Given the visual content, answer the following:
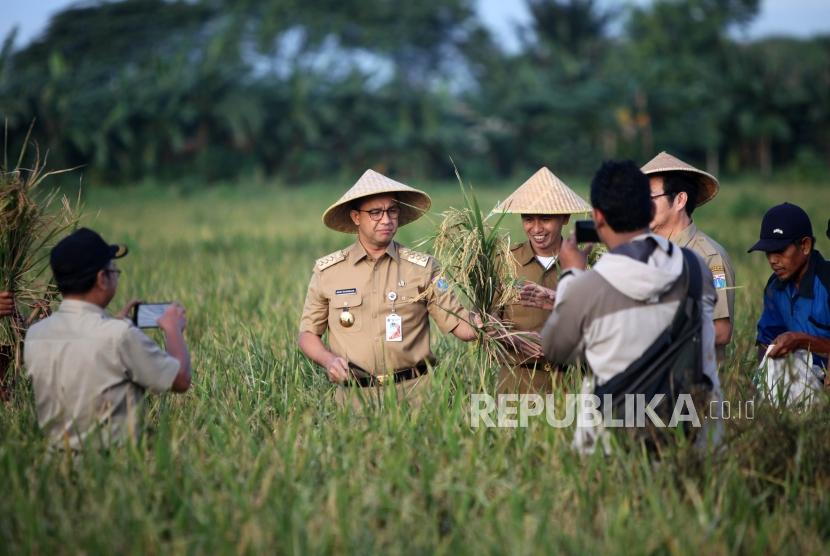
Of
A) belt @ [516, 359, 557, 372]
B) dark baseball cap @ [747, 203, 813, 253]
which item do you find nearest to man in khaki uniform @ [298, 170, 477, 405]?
Result: belt @ [516, 359, 557, 372]

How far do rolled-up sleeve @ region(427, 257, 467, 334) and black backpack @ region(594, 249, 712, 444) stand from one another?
1.25m

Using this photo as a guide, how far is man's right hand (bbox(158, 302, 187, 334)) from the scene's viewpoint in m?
3.29

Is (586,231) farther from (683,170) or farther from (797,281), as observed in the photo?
(797,281)

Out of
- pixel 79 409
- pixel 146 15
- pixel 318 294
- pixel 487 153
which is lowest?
pixel 79 409

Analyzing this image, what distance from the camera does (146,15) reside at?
31656 mm

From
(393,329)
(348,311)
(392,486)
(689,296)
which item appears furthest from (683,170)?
(392,486)

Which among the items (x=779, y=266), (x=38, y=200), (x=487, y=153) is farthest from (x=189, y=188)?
(x=779, y=266)

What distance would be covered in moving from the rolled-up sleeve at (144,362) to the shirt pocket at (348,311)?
121cm

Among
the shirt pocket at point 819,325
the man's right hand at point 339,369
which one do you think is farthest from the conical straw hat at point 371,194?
the shirt pocket at point 819,325

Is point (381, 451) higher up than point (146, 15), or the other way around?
point (146, 15)

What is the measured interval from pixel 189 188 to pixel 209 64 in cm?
486

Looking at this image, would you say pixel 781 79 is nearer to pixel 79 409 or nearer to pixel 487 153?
pixel 487 153

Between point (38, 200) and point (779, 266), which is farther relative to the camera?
point (38, 200)

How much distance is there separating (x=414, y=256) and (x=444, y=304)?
0.30 m
